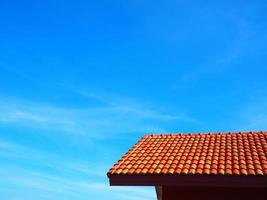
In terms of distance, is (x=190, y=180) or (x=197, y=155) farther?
(x=197, y=155)

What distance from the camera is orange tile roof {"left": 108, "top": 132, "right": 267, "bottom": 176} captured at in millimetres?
9680

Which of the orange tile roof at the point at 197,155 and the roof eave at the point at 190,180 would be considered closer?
the roof eave at the point at 190,180

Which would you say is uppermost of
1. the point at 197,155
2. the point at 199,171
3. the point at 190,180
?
the point at 197,155

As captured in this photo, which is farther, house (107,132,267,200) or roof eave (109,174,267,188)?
house (107,132,267,200)

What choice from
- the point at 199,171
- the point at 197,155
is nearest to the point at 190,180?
the point at 199,171

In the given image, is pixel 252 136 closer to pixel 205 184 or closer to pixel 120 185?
pixel 205 184

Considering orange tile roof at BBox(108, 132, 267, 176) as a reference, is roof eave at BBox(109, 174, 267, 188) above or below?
below

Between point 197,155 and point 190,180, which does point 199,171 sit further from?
point 197,155

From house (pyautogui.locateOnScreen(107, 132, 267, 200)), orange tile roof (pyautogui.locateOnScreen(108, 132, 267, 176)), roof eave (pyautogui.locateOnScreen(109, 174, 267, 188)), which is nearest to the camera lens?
roof eave (pyautogui.locateOnScreen(109, 174, 267, 188))

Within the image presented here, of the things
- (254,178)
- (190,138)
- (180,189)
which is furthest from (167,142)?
(254,178)

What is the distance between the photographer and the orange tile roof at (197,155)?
9680mm

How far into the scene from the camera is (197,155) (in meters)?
11.1

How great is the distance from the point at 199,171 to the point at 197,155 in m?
1.56

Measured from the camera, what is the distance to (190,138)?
1322 centimetres
